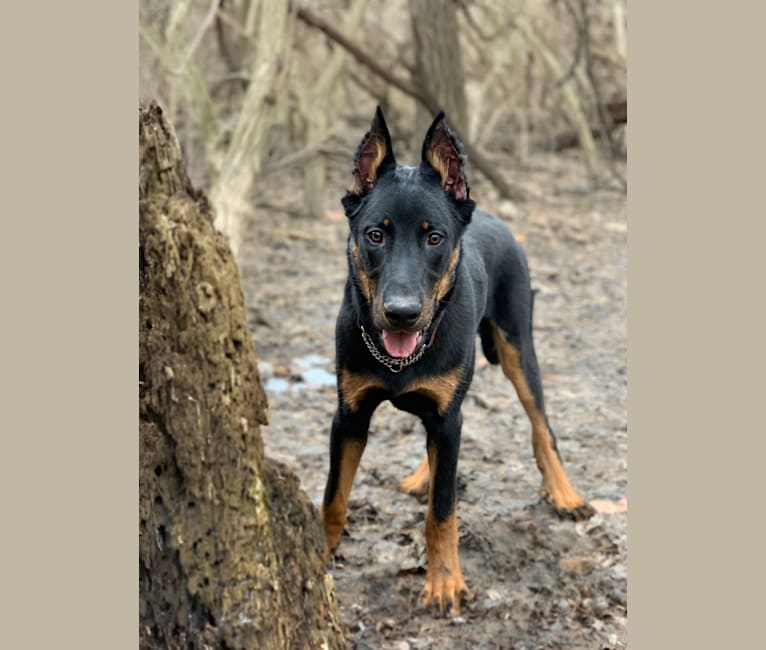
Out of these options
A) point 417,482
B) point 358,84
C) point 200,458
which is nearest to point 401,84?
point 358,84

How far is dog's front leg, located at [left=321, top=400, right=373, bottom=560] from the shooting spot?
478 centimetres

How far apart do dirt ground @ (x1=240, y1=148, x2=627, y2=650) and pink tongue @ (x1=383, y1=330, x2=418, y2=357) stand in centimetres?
126

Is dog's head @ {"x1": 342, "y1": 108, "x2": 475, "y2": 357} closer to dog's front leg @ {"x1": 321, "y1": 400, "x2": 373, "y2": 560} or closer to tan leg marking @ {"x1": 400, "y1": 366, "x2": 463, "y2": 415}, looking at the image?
tan leg marking @ {"x1": 400, "y1": 366, "x2": 463, "y2": 415}

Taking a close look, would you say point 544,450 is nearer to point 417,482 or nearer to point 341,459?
point 417,482

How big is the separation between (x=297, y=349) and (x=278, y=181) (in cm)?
619

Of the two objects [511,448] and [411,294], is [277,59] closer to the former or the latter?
[511,448]

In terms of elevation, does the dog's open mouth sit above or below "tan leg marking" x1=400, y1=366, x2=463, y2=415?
above

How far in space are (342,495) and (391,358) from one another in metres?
0.86

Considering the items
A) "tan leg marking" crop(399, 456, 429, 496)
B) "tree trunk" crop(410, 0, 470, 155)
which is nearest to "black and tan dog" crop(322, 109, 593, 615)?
"tan leg marking" crop(399, 456, 429, 496)

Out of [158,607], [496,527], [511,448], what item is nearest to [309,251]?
[511,448]

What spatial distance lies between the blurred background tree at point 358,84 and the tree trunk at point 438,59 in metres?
0.01

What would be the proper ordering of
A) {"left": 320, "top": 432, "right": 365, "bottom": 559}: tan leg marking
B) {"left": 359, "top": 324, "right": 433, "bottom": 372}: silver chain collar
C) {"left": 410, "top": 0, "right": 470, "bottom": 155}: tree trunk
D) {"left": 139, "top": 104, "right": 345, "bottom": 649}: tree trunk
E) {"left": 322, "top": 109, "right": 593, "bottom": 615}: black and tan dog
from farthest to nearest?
{"left": 410, "top": 0, "right": 470, "bottom": 155}: tree trunk, {"left": 320, "top": 432, "right": 365, "bottom": 559}: tan leg marking, {"left": 359, "top": 324, "right": 433, "bottom": 372}: silver chain collar, {"left": 322, "top": 109, "right": 593, "bottom": 615}: black and tan dog, {"left": 139, "top": 104, "right": 345, "bottom": 649}: tree trunk

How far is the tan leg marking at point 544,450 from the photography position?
18.8 feet

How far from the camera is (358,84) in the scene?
1418cm
